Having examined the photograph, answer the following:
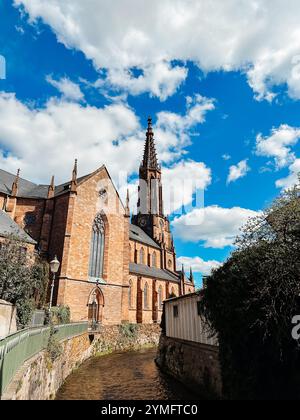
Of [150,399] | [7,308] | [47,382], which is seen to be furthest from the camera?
[7,308]

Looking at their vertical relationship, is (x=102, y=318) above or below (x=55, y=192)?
below

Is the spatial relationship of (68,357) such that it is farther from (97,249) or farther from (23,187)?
(23,187)

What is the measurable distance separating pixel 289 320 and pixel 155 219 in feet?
159

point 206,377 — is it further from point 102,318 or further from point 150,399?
point 102,318

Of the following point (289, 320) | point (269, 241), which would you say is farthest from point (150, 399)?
point (269, 241)

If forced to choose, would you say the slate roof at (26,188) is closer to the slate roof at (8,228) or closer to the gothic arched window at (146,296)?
the slate roof at (8,228)

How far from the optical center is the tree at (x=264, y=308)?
27.7 ft

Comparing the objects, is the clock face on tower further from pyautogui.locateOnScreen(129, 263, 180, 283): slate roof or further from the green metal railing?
the green metal railing

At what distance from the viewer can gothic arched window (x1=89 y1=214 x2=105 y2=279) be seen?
30438 mm

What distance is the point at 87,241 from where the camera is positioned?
2984cm

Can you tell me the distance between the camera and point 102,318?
29.2 meters

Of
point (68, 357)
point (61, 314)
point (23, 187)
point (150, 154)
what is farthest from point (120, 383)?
point (150, 154)

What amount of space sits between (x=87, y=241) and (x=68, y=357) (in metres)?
14.8

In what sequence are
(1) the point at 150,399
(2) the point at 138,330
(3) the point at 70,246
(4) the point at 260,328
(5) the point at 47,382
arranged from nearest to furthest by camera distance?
(4) the point at 260,328
(5) the point at 47,382
(1) the point at 150,399
(3) the point at 70,246
(2) the point at 138,330
